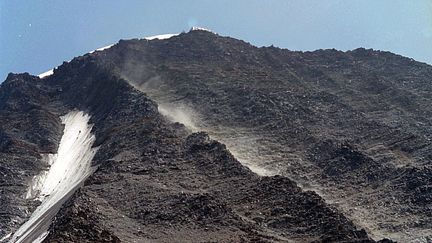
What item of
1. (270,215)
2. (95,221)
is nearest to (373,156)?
(270,215)

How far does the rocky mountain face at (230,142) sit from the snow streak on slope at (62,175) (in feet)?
3.15

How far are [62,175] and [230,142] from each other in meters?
14.6

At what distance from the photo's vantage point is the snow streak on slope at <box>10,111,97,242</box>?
116ft

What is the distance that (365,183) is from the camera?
32938 millimetres

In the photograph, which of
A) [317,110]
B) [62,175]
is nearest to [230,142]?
[317,110]

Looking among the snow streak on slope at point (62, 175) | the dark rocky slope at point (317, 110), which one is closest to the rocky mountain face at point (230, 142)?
the dark rocky slope at point (317, 110)

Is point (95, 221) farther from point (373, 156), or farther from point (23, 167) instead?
point (23, 167)

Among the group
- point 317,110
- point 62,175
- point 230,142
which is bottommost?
point 62,175

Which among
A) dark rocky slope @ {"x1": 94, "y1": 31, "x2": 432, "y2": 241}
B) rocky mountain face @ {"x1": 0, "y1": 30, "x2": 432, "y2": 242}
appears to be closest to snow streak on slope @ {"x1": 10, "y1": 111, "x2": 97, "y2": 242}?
rocky mountain face @ {"x1": 0, "y1": 30, "x2": 432, "y2": 242}

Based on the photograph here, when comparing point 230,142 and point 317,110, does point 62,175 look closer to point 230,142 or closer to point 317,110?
point 230,142

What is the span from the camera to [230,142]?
4153cm

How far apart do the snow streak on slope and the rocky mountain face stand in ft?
3.15

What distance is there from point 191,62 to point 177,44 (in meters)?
8.22

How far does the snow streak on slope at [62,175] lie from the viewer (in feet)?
116
